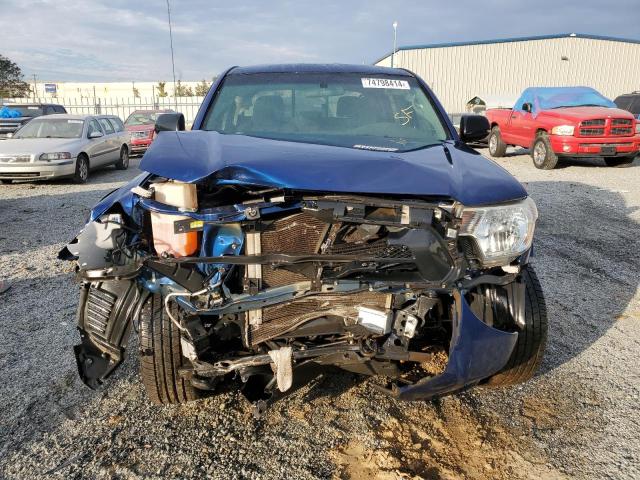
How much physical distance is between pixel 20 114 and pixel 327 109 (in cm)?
1487

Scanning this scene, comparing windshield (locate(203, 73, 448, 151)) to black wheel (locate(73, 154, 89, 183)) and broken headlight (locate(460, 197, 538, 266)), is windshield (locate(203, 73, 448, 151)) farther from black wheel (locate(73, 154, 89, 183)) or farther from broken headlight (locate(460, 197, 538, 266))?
A: black wheel (locate(73, 154, 89, 183))

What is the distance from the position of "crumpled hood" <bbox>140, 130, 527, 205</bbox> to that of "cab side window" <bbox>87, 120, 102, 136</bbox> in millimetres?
10051

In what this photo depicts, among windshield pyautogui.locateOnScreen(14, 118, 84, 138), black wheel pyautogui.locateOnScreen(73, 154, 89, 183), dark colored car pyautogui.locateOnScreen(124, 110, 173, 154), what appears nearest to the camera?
black wheel pyautogui.locateOnScreen(73, 154, 89, 183)

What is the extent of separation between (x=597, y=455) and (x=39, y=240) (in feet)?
20.6

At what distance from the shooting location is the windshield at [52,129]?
1116 cm

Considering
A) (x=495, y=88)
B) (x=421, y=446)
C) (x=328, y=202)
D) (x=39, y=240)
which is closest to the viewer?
(x=328, y=202)

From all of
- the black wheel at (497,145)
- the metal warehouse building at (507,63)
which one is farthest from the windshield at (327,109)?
the metal warehouse building at (507,63)

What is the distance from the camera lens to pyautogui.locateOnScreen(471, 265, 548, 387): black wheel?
2.45 m

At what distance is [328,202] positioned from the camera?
7.20 ft

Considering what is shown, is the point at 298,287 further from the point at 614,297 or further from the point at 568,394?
the point at 614,297

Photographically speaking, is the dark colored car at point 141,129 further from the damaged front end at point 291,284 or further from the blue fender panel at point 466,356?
the blue fender panel at point 466,356

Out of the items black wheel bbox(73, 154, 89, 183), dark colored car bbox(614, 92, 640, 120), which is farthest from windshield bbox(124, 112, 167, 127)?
dark colored car bbox(614, 92, 640, 120)

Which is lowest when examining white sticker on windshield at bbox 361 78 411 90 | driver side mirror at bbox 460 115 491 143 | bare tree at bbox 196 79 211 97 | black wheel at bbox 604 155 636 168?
black wheel at bbox 604 155 636 168

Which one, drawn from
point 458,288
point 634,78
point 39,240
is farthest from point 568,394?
point 634,78
